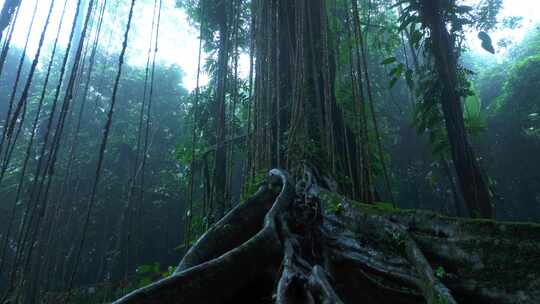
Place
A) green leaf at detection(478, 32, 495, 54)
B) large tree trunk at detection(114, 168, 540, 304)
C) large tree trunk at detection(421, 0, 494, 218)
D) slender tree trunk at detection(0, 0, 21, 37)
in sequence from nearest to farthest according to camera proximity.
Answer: large tree trunk at detection(114, 168, 540, 304), slender tree trunk at detection(0, 0, 21, 37), large tree trunk at detection(421, 0, 494, 218), green leaf at detection(478, 32, 495, 54)

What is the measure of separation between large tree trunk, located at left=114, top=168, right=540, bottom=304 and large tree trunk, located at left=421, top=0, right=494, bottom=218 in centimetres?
136

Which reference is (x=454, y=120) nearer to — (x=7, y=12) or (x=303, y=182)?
(x=303, y=182)

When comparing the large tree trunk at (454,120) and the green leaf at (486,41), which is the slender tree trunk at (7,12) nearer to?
the large tree trunk at (454,120)

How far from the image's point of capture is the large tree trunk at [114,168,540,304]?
1373 mm

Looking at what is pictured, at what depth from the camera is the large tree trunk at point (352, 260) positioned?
1373 mm

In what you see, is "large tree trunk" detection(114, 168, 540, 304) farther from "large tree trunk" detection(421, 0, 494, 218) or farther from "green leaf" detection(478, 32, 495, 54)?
"green leaf" detection(478, 32, 495, 54)

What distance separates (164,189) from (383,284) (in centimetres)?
1050

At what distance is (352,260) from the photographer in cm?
179

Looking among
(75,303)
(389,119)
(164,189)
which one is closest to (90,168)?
(164,189)

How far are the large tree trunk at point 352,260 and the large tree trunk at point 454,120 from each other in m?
1.36

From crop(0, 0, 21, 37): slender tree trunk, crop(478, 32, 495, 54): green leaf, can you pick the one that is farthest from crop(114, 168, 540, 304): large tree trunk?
crop(478, 32, 495, 54): green leaf

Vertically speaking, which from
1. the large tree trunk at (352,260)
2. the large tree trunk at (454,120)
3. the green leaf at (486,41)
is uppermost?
the green leaf at (486,41)

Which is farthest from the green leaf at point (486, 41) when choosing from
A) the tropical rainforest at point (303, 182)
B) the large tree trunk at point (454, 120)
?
the large tree trunk at point (454, 120)

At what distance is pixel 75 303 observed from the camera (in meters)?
7.78
